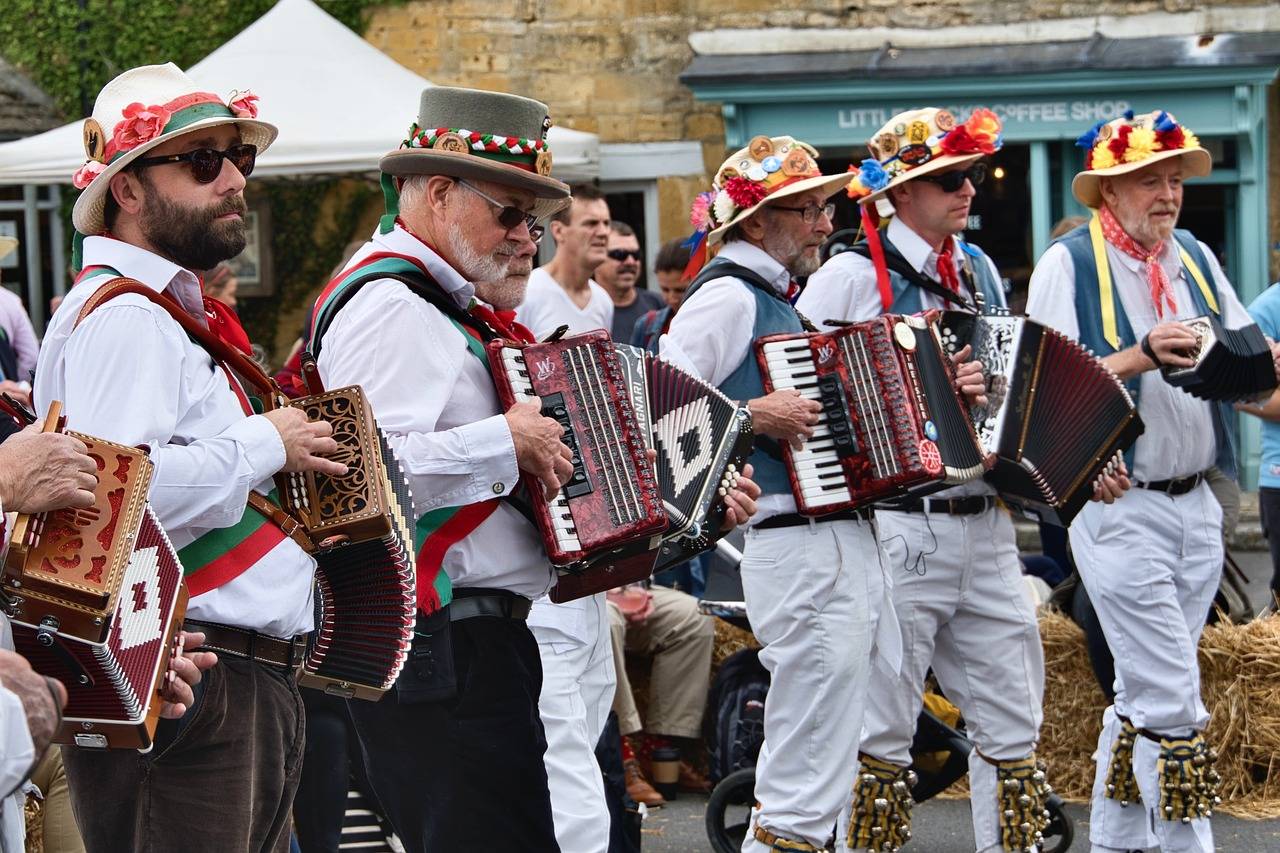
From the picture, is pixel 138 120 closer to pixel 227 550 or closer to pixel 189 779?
pixel 227 550

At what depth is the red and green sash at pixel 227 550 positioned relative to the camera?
345 cm

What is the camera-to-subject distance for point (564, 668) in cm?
487

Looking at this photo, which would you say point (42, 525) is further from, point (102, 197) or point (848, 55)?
point (848, 55)

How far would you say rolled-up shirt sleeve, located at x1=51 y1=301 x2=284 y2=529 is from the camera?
3309mm

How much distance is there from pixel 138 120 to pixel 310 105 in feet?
24.3

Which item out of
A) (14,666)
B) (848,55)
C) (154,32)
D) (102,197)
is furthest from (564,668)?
(154,32)

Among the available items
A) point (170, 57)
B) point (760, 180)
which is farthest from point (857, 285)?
point (170, 57)

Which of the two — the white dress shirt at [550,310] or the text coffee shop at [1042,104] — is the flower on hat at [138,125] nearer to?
the white dress shirt at [550,310]

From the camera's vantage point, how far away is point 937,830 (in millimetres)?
6891

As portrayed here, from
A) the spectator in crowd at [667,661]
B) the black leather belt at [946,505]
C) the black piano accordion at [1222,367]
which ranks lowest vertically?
the spectator in crowd at [667,661]

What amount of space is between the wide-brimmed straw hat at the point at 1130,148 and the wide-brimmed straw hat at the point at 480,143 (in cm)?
255

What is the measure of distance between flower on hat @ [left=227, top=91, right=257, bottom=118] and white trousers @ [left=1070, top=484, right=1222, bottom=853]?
10.8 ft

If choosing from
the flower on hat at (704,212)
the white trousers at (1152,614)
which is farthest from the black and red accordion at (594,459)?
the white trousers at (1152,614)

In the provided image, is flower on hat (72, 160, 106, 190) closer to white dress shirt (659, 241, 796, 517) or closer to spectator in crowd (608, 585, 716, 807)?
white dress shirt (659, 241, 796, 517)
